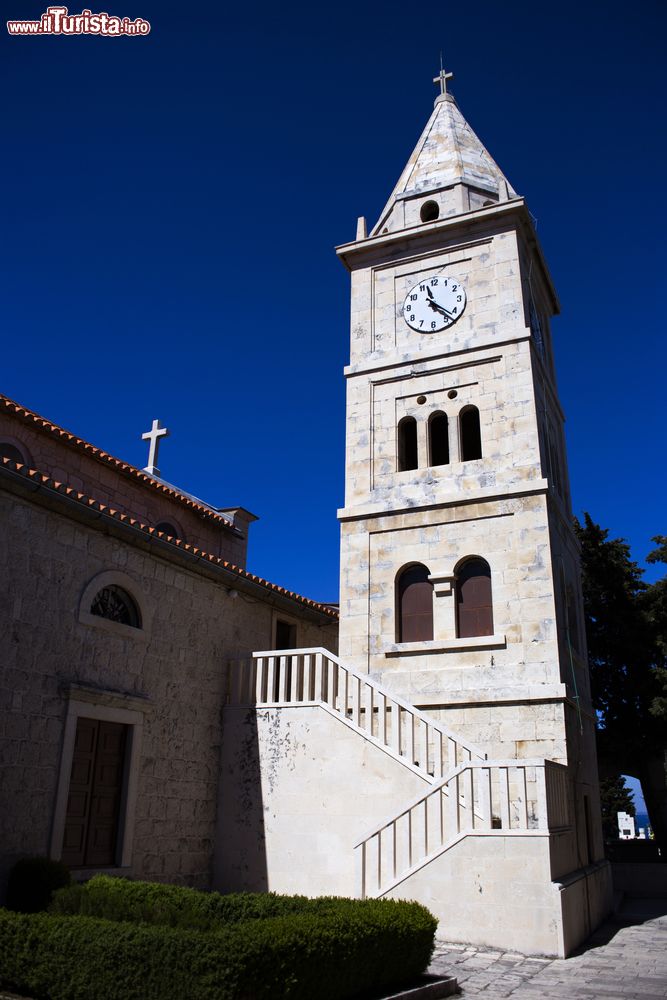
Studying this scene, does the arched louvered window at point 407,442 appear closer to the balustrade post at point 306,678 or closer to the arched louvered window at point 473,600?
the arched louvered window at point 473,600

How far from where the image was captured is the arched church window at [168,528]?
2019cm

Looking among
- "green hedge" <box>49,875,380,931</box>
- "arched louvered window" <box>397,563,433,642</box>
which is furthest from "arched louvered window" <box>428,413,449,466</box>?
"green hedge" <box>49,875,380,931</box>

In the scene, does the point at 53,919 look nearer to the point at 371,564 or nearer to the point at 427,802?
the point at 427,802

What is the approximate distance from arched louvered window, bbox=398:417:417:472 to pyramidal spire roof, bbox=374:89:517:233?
5.76 meters

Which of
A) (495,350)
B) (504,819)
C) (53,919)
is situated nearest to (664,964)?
(504,819)

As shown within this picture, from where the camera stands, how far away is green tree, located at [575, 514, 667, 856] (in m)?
25.0

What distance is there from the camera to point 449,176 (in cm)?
2148

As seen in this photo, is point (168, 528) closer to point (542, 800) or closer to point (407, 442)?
point (407, 442)

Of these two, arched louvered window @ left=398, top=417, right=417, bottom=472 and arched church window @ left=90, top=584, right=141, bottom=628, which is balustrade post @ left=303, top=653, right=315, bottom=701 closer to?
arched church window @ left=90, top=584, right=141, bottom=628

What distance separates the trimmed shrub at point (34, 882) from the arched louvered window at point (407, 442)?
1145 cm

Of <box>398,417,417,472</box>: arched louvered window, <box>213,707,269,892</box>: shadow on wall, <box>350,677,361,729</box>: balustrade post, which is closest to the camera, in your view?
<box>350,677,361,729</box>: balustrade post

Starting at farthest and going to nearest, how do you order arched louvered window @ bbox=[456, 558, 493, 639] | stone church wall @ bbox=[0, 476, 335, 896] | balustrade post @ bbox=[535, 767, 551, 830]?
arched louvered window @ bbox=[456, 558, 493, 639] < balustrade post @ bbox=[535, 767, 551, 830] < stone church wall @ bbox=[0, 476, 335, 896]

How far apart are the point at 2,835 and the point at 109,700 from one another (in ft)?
8.28

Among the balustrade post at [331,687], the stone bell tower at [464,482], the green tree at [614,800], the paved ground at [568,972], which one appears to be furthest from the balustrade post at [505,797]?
the green tree at [614,800]
